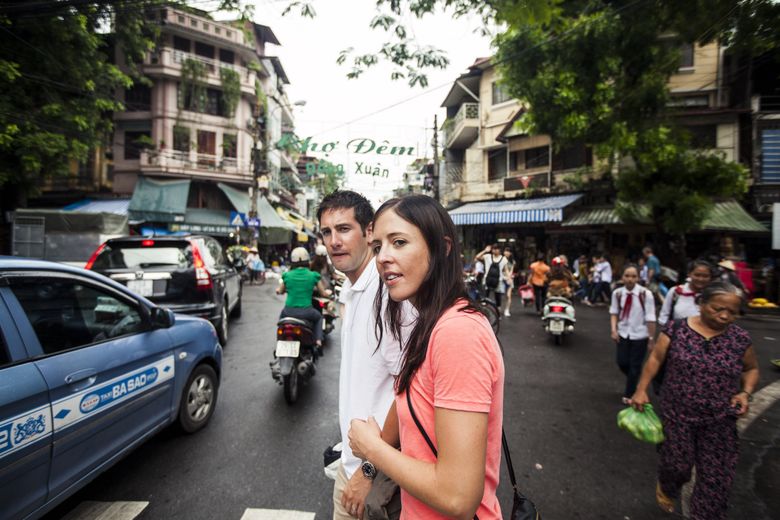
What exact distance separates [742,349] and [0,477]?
414 cm

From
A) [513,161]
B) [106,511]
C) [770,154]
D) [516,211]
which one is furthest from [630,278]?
[513,161]

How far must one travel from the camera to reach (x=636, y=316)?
15.5 ft

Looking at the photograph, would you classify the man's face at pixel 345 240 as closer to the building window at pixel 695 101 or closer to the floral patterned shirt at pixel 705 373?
the floral patterned shirt at pixel 705 373

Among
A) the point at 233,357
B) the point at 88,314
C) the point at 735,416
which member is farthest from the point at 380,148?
the point at 735,416

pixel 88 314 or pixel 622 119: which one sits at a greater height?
pixel 622 119

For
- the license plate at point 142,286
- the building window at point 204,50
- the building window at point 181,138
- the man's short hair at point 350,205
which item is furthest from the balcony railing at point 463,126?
the man's short hair at point 350,205

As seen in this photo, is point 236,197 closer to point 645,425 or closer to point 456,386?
point 645,425

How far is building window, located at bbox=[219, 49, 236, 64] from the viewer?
2427cm

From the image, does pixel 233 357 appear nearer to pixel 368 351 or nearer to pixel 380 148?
pixel 368 351

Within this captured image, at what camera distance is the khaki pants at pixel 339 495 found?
1669 mm

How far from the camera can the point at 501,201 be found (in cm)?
2036

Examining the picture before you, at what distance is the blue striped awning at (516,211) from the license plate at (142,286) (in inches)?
501

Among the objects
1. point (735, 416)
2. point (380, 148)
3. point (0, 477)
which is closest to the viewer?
point (0, 477)

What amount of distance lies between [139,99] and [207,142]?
4241 mm
